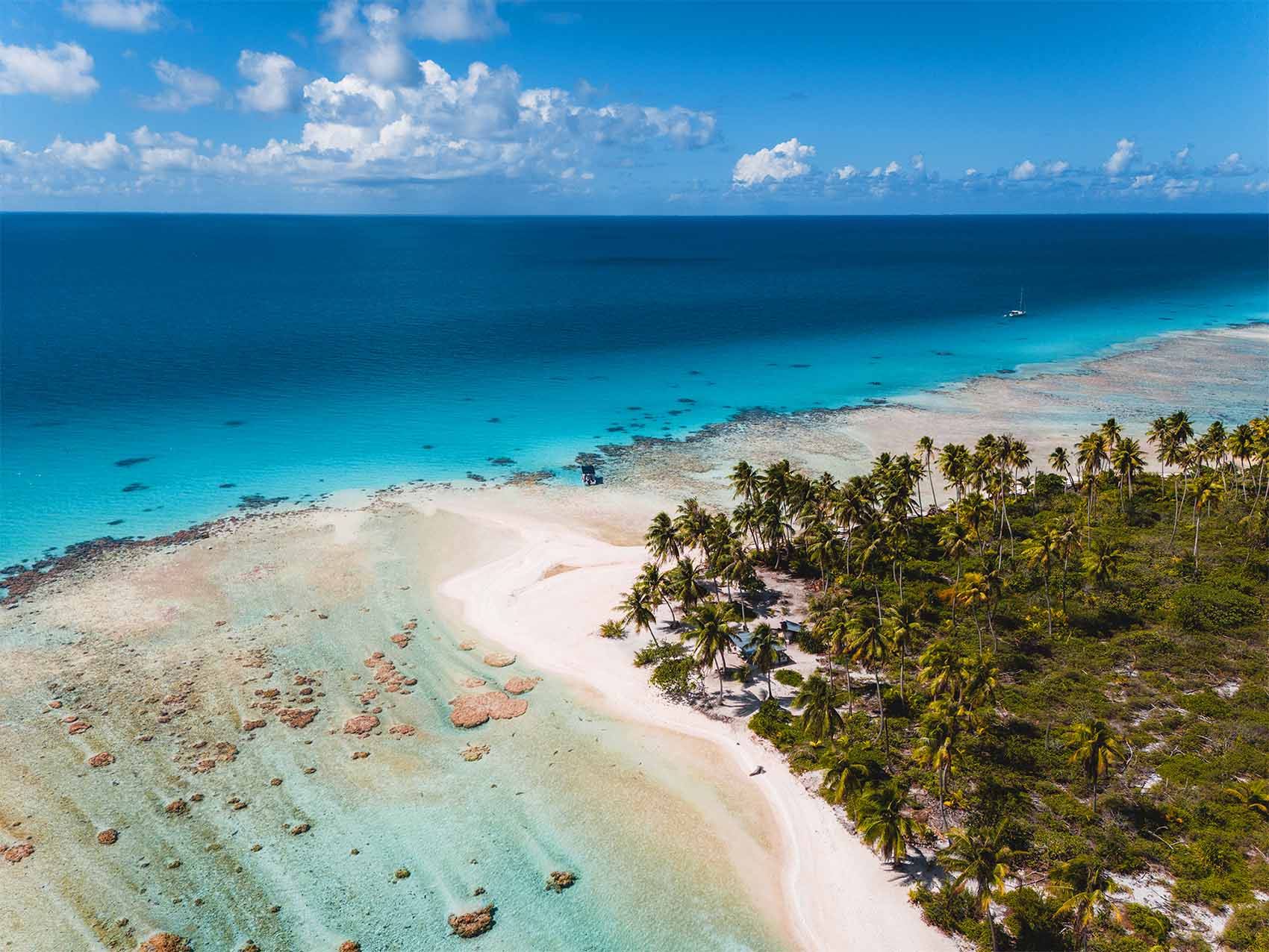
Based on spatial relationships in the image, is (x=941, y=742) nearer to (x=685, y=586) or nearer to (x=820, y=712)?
(x=820, y=712)

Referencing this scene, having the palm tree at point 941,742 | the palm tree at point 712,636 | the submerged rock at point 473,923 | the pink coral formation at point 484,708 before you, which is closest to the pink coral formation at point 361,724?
the pink coral formation at point 484,708

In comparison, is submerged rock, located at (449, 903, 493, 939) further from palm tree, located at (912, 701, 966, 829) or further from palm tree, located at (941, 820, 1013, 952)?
palm tree, located at (912, 701, 966, 829)

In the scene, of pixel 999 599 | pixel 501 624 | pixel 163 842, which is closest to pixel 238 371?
pixel 501 624

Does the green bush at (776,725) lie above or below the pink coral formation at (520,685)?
above

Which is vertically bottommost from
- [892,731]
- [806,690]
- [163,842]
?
[163,842]

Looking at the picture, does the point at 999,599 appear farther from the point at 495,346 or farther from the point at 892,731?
the point at 495,346

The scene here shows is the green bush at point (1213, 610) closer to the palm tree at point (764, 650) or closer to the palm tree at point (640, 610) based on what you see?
the palm tree at point (764, 650)
